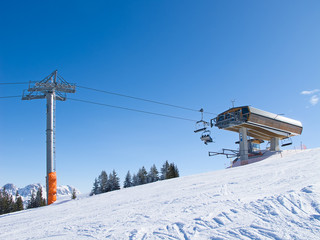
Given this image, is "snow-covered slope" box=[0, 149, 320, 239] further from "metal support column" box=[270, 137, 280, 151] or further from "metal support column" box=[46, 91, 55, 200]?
"metal support column" box=[270, 137, 280, 151]

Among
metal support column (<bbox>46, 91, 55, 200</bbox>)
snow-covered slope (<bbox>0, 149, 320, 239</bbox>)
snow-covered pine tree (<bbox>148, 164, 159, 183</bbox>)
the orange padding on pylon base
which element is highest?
snow-covered pine tree (<bbox>148, 164, 159, 183</bbox>)

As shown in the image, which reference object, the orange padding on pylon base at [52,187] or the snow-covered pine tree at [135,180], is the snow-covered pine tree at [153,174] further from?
the orange padding on pylon base at [52,187]

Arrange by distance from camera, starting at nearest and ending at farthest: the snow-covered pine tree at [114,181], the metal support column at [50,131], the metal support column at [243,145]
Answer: the metal support column at [50,131] → the metal support column at [243,145] → the snow-covered pine tree at [114,181]

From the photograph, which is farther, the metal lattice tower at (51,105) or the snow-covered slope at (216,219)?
the metal lattice tower at (51,105)

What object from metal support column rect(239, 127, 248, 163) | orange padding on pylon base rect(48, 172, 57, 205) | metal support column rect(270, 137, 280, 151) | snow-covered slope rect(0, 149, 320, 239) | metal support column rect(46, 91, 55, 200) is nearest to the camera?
snow-covered slope rect(0, 149, 320, 239)

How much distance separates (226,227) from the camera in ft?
20.2

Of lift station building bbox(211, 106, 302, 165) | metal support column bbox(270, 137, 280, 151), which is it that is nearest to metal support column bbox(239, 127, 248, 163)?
lift station building bbox(211, 106, 302, 165)

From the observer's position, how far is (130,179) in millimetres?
76250

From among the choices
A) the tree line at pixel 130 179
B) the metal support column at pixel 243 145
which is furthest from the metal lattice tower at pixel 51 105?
the tree line at pixel 130 179

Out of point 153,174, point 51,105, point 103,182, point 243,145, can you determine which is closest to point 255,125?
point 243,145

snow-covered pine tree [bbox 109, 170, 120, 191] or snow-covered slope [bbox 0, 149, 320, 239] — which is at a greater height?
snow-covered pine tree [bbox 109, 170, 120, 191]

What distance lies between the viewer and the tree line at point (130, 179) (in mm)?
71062

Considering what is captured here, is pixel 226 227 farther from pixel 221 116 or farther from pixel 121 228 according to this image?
pixel 221 116

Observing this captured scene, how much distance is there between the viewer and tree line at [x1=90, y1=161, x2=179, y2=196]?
7106 cm
